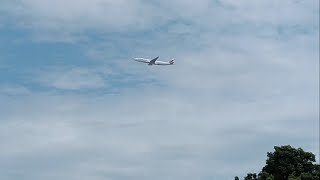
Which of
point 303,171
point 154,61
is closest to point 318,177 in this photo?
point 303,171

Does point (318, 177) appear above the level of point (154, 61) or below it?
below

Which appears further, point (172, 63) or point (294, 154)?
point (172, 63)

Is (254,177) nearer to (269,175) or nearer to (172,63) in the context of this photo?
(269,175)

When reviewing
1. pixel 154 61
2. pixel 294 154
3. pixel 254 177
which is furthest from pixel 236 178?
pixel 154 61

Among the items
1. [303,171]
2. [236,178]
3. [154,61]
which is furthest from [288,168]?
[154,61]

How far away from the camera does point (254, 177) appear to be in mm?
63125

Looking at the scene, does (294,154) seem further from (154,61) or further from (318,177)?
(154,61)

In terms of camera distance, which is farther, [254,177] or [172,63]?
[172,63]

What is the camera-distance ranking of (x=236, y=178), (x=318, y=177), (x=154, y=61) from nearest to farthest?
(x=318, y=177), (x=236, y=178), (x=154, y=61)

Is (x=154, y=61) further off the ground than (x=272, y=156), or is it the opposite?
(x=154, y=61)

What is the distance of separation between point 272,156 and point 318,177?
4781mm

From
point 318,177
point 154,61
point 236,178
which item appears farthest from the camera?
point 154,61

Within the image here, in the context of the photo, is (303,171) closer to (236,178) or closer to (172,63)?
(236,178)

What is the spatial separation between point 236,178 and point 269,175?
13.6ft
